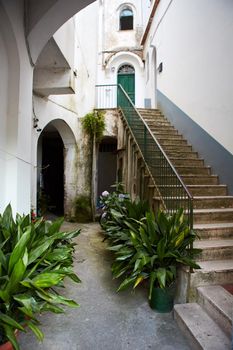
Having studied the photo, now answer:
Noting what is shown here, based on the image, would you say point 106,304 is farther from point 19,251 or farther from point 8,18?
point 8,18

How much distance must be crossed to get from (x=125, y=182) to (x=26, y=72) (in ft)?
13.8

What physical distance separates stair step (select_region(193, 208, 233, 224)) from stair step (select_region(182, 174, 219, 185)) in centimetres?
97

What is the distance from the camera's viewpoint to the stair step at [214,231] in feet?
11.5

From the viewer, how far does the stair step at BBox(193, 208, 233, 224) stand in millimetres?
3818

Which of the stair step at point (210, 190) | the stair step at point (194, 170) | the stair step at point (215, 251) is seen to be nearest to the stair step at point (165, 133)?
the stair step at point (194, 170)

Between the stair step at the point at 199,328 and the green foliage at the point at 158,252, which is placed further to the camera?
the green foliage at the point at 158,252

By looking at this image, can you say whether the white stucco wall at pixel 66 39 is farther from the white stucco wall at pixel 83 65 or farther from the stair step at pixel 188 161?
the stair step at pixel 188 161

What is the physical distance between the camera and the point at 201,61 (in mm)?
5379

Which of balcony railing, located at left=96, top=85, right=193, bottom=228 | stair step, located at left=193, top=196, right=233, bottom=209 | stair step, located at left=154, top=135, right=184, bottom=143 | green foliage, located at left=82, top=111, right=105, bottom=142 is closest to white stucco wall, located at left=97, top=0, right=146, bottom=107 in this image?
green foliage, located at left=82, top=111, right=105, bottom=142

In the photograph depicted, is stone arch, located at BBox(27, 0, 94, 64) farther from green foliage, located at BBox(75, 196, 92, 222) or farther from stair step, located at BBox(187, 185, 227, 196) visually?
green foliage, located at BBox(75, 196, 92, 222)

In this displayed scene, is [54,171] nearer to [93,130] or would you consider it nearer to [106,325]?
[93,130]

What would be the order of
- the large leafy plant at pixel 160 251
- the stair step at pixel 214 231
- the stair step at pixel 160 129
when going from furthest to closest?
the stair step at pixel 160 129
the stair step at pixel 214 231
the large leafy plant at pixel 160 251

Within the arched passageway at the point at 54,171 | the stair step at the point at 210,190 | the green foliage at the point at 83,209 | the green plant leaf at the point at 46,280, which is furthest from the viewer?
the arched passageway at the point at 54,171

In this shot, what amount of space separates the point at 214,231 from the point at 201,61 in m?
3.62
